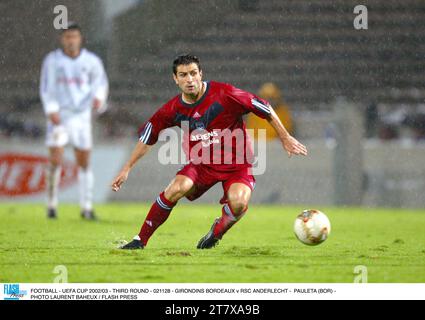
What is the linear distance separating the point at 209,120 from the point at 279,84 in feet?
23.2

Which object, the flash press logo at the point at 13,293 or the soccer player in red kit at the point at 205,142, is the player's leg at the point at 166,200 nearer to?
the soccer player in red kit at the point at 205,142

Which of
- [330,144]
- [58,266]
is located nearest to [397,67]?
[330,144]

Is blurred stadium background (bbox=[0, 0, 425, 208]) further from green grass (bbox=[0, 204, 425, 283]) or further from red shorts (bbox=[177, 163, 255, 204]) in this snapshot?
red shorts (bbox=[177, 163, 255, 204])

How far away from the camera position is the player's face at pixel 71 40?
366 inches

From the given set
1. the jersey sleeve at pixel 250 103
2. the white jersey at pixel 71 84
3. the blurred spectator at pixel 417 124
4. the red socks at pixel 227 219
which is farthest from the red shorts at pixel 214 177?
the blurred spectator at pixel 417 124

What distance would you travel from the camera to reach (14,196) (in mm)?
11773

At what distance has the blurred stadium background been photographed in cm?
1148

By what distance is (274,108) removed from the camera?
12.5 metres

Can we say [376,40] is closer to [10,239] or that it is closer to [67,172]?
[67,172]

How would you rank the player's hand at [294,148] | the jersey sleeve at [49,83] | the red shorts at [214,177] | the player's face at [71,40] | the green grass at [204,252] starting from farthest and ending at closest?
1. the jersey sleeve at [49,83]
2. the player's face at [71,40]
3. the red shorts at [214,177]
4. the player's hand at [294,148]
5. the green grass at [204,252]

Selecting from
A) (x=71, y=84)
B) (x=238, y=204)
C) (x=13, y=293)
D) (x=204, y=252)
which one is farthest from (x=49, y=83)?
(x=13, y=293)

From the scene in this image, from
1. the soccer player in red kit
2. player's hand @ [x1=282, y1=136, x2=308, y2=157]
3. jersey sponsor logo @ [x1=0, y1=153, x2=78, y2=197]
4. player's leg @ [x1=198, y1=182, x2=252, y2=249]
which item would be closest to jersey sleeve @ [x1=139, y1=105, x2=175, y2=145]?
the soccer player in red kit

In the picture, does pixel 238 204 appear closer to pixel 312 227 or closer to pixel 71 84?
pixel 312 227

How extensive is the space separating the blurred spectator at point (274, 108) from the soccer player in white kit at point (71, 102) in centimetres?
349
